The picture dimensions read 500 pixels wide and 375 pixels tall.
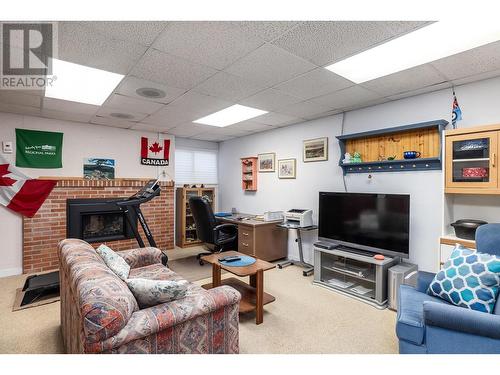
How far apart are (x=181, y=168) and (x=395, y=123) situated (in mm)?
4174

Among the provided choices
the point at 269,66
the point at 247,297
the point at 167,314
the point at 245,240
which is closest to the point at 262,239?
the point at 245,240

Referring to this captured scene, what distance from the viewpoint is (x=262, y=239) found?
425 centimetres

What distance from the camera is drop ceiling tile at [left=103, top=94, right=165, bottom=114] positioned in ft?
10.4

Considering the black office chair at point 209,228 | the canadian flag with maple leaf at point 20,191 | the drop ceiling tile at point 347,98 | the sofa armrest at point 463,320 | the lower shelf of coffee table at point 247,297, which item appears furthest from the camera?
the black office chair at point 209,228

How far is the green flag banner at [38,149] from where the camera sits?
3812mm

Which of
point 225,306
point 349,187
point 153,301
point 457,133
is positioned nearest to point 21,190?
point 153,301

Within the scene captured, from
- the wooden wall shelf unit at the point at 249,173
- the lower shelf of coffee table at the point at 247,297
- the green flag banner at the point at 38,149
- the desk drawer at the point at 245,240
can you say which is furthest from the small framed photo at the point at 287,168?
the green flag banner at the point at 38,149

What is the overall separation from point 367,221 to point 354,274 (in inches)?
26.3

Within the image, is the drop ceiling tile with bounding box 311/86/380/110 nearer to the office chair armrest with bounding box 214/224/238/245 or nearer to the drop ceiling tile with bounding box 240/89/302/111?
the drop ceiling tile with bounding box 240/89/302/111

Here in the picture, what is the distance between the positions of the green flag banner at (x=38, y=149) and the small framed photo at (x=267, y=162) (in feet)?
11.2

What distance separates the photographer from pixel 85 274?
4.88ft

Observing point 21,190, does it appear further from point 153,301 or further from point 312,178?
point 312,178

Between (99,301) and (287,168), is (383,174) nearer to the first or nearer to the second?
(287,168)

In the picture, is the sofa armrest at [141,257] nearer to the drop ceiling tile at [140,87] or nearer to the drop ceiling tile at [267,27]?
the drop ceiling tile at [140,87]
